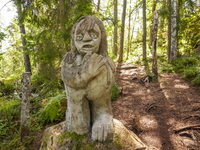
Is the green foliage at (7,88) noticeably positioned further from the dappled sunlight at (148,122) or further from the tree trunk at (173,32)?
the tree trunk at (173,32)

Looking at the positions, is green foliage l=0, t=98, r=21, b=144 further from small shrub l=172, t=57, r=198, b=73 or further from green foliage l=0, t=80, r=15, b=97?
small shrub l=172, t=57, r=198, b=73

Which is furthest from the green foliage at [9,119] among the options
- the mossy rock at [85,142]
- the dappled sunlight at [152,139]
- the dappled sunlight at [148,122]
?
the dappled sunlight at [148,122]

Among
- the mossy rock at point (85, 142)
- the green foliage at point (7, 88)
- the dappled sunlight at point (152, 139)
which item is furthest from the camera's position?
the green foliage at point (7, 88)

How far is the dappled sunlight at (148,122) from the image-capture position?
3909 millimetres

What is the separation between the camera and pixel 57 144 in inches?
92.5

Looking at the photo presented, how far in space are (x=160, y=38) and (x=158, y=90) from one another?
11.2 m

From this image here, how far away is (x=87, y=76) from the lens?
77.4 inches

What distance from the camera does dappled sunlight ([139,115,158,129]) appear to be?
391cm

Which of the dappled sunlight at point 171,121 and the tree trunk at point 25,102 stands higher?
the tree trunk at point 25,102

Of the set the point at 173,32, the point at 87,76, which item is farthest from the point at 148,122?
the point at 173,32

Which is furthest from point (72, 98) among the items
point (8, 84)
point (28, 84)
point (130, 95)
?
point (8, 84)

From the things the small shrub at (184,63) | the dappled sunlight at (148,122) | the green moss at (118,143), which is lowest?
the dappled sunlight at (148,122)

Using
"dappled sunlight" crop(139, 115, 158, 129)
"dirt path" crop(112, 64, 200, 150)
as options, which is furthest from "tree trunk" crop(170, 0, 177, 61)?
"dappled sunlight" crop(139, 115, 158, 129)

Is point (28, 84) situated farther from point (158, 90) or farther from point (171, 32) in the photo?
point (171, 32)
